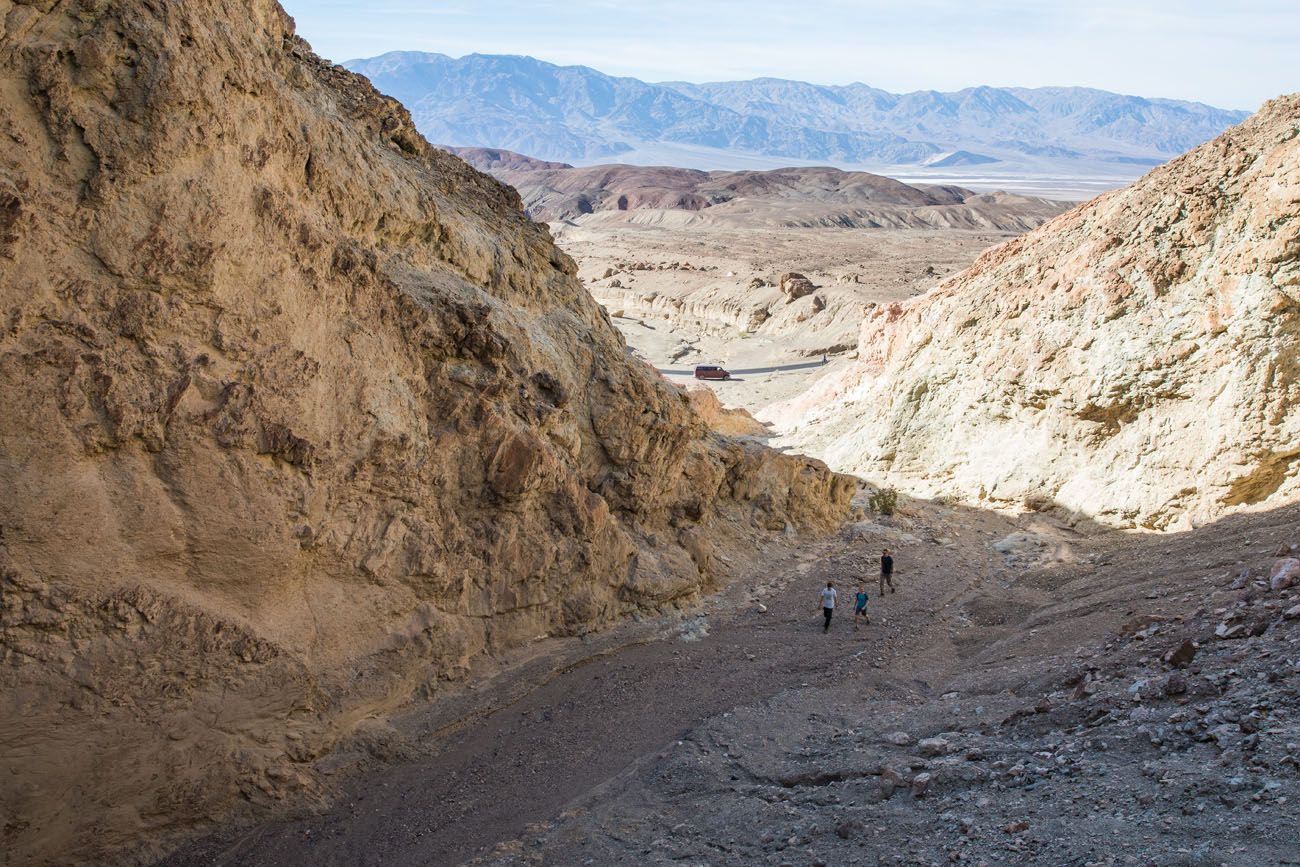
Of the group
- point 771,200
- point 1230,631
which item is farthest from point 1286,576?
point 771,200

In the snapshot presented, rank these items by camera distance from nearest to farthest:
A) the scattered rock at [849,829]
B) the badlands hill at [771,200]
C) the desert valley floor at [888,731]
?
the desert valley floor at [888,731] → the scattered rock at [849,829] → the badlands hill at [771,200]

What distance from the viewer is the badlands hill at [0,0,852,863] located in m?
7.44

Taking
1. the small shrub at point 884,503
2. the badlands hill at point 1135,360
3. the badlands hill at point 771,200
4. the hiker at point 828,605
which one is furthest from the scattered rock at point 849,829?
the badlands hill at point 771,200

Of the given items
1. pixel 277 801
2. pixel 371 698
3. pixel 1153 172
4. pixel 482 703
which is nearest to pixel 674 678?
pixel 482 703

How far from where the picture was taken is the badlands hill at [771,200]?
101m

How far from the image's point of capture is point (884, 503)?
1662 centimetres

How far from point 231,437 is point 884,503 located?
11177 mm

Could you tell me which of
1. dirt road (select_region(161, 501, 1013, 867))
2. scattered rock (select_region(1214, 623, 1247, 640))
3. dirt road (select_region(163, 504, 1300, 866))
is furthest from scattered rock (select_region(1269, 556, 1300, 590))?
dirt road (select_region(161, 501, 1013, 867))

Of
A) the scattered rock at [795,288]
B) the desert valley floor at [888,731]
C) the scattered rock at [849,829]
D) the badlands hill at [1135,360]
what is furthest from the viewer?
the scattered rock at [795,288]

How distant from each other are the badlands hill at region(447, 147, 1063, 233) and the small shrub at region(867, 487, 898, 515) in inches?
3203

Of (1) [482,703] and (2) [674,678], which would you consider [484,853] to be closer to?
(1) [482,703]

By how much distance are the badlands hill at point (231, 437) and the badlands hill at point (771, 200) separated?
86.1 m

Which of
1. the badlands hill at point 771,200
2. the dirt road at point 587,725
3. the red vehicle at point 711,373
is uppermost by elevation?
the badlands hill at point 771,200

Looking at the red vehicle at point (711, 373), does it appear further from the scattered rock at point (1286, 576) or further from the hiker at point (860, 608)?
the scattered rock at point (1286, 576)
